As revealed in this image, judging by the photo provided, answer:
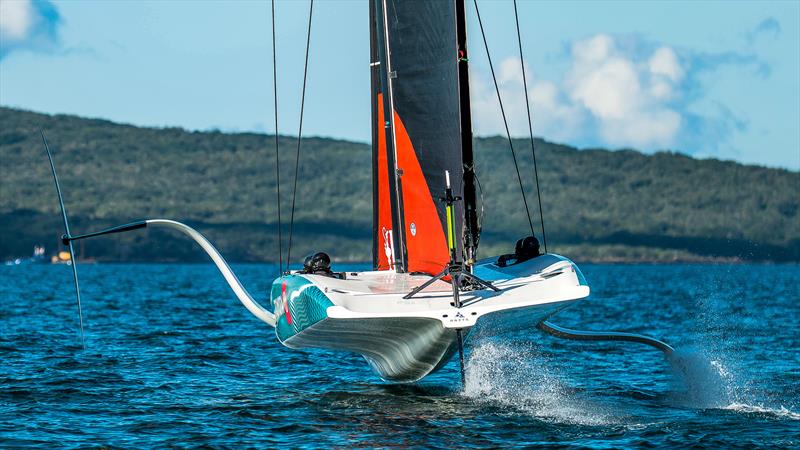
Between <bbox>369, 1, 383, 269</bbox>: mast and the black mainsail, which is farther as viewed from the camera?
<bbox>369, 1, 383, 269</bbox>: mast

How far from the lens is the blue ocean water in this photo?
12.5 m

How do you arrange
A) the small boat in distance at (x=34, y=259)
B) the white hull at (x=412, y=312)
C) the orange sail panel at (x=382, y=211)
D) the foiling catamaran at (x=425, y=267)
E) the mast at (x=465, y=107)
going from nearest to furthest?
the white hull at (x=412, y=312) < the foiling catamaran at (x=425, y=267) < the mast at (x=465, y=107) < the orange sail panel at (x=382, y=211) < the small boat in distance at (x=34, y=259)

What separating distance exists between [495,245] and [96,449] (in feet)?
617

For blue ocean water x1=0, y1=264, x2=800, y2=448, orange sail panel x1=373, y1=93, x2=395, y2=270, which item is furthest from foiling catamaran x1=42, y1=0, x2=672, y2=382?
orange sail panel x1=373, y1=93, x2=395, y2=270

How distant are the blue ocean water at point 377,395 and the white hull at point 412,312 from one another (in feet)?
2.09

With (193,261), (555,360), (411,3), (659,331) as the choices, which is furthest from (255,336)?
(193,261)

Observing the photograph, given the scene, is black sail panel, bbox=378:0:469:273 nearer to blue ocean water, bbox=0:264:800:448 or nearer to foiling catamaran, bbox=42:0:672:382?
foiling catamaran, bbox=42:0:672:382

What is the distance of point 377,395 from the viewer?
49.6 feet

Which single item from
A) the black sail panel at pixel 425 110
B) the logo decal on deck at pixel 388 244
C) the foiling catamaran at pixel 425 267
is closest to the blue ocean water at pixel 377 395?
the foiling catamaran at pixel 425 267

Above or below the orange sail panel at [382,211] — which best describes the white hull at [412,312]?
below

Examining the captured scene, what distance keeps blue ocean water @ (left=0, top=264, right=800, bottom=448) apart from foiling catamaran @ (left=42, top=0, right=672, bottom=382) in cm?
74

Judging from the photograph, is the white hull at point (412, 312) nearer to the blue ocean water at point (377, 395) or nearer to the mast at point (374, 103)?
the blue ocean water at point (377, 395)

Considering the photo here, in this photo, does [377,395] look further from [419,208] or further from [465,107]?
[465,107]

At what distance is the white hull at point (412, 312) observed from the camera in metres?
12.2
